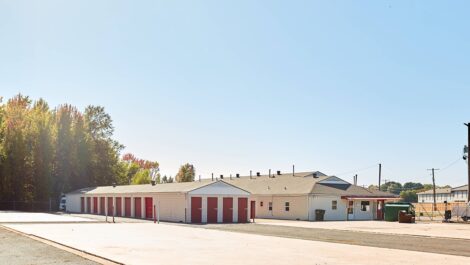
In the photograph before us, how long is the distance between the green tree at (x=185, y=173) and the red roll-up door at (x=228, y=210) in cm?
7675

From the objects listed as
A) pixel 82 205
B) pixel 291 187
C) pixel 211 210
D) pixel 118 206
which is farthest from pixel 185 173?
pixel 211 210

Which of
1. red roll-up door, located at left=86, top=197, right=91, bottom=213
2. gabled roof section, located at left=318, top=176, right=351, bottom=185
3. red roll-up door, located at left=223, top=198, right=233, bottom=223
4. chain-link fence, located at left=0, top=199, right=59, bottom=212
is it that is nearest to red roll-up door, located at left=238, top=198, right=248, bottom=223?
red roll-up door, located at left=223, top=198, right=233, bottom=223

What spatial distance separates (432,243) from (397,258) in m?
8.87

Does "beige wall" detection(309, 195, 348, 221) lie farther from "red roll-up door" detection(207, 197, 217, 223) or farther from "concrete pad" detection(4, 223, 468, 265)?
"concrete pad" detection(4, 223, 468, 265)

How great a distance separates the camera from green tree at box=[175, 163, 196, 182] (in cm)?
12464

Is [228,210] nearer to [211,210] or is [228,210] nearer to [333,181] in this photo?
[211,210]

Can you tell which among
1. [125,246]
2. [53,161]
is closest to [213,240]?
[125,246]

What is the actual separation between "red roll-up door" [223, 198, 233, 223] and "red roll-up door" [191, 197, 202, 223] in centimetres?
236

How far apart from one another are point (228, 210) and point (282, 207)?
10.6 metres

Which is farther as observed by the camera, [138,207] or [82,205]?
[82,205]

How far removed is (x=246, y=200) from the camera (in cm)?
4812

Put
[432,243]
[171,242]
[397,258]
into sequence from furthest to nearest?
[432,243], [171,242], [397,258]

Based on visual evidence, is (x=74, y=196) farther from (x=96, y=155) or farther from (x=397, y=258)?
(x=397, y=258)

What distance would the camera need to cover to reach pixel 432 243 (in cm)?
2705
